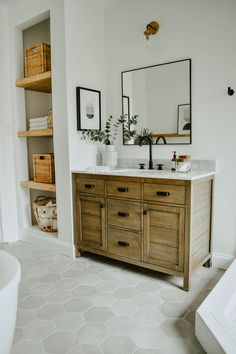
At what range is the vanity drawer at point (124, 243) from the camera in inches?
102

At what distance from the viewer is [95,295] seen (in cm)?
229

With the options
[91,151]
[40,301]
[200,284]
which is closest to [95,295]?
[40,301]

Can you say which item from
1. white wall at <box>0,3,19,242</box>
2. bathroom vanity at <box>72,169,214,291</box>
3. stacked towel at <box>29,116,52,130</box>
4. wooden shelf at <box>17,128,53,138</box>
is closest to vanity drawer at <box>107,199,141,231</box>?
bathroom vanity at <box>72,169,214,291</box>

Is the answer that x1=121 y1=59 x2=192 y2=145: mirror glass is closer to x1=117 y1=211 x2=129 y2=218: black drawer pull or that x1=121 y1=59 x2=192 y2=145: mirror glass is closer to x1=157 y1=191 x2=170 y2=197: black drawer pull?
x1=157 y1=191 x2=170 y2=197: black drawer pull

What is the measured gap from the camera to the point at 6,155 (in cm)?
348

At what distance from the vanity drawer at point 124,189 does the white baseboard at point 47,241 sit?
808 mm

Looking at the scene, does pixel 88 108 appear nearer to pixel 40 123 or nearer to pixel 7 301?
pixel 40 123

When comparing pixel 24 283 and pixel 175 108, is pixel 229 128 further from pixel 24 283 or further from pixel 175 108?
pixel 24 283

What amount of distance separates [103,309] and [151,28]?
254 centimetres

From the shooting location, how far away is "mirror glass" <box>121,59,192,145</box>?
2785mm

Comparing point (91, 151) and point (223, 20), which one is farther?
point (91, 151)

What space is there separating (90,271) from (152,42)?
2.29 meters

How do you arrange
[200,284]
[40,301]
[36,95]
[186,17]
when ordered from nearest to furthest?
[40,301] → [200,284] → [186,17] → [36,95]

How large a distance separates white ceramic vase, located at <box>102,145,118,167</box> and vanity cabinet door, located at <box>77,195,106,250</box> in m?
0.49
